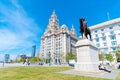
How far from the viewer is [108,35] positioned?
73375mm

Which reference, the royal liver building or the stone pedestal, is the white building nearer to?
the royal liver building

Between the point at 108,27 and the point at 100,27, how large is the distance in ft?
18.5

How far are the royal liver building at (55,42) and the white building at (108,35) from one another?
160ft

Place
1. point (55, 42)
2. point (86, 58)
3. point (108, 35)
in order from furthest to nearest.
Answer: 1. point (55, 42)
2. point (108, 35)
3. point (86, 58)

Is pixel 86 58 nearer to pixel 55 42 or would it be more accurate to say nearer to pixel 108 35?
pixel 108 35

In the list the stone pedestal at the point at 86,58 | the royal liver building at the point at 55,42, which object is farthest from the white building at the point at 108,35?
the stone pedestal at the point at 86,58

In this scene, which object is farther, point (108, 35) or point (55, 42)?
point (55, 42)

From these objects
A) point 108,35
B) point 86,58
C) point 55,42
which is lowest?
point 86,58

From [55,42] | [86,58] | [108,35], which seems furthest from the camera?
[55,42]

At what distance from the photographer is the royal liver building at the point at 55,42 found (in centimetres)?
12319

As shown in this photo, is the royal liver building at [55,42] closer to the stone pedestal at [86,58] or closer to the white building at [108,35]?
the white building at [108,35]

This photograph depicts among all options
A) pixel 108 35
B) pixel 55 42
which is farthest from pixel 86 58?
pixel 55 42

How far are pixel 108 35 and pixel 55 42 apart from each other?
71.3 metres

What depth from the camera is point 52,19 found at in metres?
146
